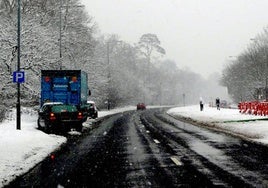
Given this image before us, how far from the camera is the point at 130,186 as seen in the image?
8.70 meters

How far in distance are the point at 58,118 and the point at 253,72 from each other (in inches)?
2567

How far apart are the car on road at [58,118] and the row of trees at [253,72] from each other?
177ft

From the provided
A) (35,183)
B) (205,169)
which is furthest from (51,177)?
(205,169)

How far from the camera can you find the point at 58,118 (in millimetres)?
24531

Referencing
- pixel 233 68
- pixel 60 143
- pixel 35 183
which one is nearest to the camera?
pixel 35 183

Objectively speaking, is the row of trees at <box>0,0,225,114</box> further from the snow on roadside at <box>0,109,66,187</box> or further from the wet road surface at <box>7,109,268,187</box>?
the wet road surface at <box>7,109,268,187</box>

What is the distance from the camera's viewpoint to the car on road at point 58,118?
24.4 metres

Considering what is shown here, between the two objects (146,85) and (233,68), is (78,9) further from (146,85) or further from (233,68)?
(146,85)

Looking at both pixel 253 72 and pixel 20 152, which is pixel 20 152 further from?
pixel 253 72

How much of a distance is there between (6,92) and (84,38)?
21.4 metres

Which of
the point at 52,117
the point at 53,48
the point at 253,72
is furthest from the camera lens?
the point at 253,72

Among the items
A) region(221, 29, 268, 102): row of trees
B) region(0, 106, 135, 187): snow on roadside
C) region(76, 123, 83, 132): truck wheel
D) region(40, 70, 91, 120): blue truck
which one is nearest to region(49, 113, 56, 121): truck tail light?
region(76, 123, 83, 132): truck wheel

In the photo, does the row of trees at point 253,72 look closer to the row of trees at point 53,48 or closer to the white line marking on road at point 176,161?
the row of trees at point 53,48

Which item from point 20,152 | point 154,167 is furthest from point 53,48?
point 154,167
